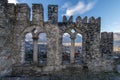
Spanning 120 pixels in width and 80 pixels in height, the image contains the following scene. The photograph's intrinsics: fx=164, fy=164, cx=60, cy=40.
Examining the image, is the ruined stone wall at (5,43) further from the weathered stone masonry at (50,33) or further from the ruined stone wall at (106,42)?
the ruined stone wall at (106,42)

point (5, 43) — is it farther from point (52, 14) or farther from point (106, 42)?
point (106, 42)

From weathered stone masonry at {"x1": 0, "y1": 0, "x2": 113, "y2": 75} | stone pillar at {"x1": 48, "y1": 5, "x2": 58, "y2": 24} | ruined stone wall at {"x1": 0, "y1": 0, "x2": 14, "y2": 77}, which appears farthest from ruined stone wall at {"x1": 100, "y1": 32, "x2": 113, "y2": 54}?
ruined stone wall at {"x1": 0, "y1": 0, "x2": 14, "y2": 77}

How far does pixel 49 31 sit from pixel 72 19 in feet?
5.47

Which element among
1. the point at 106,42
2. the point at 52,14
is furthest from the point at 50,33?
the point at 106,42

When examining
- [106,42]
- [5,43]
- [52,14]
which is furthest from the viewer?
[106,42]

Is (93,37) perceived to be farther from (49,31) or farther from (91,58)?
(49,31)

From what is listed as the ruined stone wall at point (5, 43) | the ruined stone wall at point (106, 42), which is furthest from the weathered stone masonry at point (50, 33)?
the ruined stone wall at point (5, 43)

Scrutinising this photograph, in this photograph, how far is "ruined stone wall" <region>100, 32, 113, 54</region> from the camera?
10578 millimetres

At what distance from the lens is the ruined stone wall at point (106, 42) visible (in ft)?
34.7

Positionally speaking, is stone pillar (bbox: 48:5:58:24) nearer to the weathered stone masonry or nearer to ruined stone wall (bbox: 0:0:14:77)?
the weathered stone masonry

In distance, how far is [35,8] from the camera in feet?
33.6

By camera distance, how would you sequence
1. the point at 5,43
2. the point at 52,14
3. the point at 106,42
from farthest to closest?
the point at 106,42 → the point at 52,14 → the point at 5,43

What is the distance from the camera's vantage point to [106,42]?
10602 mm

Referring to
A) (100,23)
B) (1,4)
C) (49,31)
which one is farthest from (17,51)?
(100,23)
